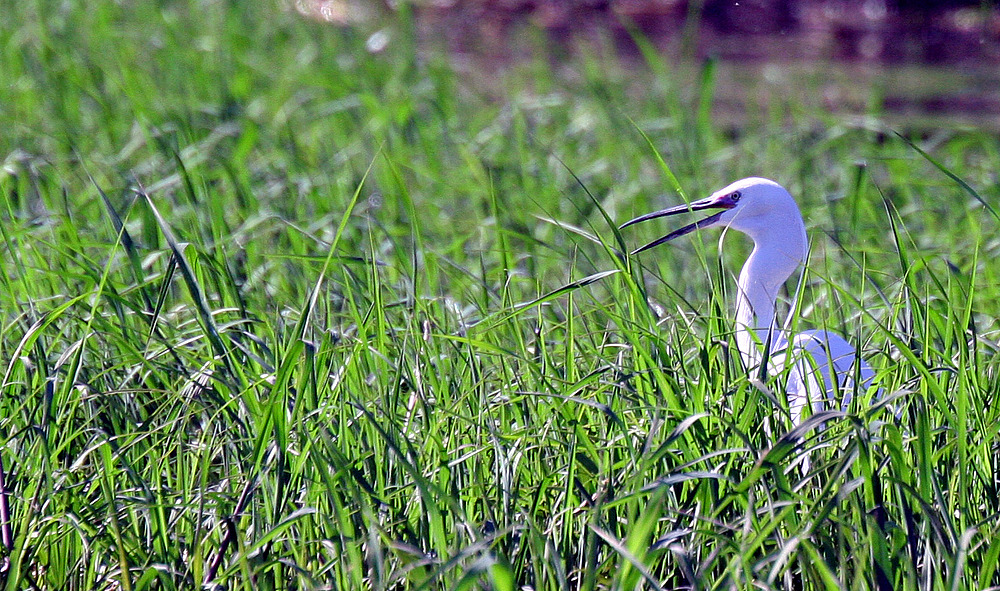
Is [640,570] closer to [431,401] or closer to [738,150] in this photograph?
[431,401]

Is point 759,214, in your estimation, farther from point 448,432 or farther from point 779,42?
point 779,42

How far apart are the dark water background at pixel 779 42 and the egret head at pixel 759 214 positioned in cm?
421

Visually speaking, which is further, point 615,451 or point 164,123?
point 164,123

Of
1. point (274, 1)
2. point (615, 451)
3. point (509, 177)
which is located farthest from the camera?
point (274, 1)

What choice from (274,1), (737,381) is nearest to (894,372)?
(737,381)

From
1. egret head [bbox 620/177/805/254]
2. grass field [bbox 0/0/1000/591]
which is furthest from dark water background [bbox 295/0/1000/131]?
grass field [bbox 0/0/1000/591]

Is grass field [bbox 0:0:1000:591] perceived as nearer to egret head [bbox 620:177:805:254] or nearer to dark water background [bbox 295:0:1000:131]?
egret head [bbox 620:177:805:254]

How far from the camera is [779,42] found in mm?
11711

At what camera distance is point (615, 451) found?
2021 millimetres

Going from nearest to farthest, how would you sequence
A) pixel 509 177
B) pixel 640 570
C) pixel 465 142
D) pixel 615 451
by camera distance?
pixel 640 570, pixel 615 451, pixel 509 177, pixel 465 142

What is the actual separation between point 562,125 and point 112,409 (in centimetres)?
340

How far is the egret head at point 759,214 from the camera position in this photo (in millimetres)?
2590

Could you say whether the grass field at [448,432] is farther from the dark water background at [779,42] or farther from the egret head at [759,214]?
the dark water background at [779,42]

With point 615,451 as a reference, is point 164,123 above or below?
above
